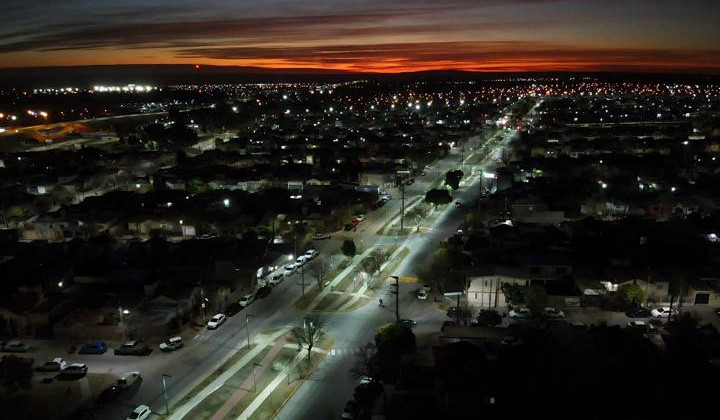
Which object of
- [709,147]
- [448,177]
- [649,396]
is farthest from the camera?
[709,147]

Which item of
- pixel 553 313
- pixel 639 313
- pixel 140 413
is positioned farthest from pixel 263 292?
pixel 639 313

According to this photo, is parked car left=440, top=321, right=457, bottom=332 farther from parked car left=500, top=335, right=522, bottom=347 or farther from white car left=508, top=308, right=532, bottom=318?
white car left=508, top=308, right=532, bottom=318

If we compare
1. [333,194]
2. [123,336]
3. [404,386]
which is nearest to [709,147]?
[333,194]

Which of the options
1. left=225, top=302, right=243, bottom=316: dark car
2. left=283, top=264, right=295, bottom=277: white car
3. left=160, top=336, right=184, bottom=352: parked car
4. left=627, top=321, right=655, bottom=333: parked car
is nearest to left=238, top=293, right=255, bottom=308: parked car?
left=225, top=302, right=243, bottom=316: dark car

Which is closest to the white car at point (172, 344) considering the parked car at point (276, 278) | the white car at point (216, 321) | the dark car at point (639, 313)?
the white car at point (216, 321)

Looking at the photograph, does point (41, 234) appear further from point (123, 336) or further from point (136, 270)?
point (123, 336)
